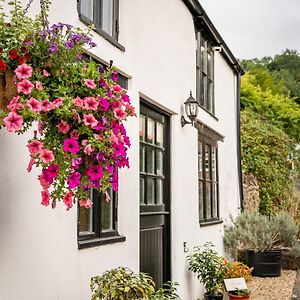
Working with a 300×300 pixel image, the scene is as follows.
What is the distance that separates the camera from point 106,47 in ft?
17.1

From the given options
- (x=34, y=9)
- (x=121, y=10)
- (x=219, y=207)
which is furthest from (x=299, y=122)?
(x=34, y=9)

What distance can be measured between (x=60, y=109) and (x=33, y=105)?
16cm

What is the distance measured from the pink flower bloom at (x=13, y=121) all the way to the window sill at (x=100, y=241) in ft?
6.69

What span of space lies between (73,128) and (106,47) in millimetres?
2424

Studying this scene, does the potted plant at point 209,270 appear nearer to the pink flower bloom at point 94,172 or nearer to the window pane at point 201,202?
the window pane at point 201,202

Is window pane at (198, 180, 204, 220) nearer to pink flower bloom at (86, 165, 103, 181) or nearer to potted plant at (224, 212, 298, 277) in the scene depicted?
potted plant at (224, 212, 298, 277)

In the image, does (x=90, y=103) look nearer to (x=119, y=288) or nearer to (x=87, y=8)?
(x=119, y=288)

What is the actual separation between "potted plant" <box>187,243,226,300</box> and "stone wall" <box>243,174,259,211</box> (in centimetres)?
584

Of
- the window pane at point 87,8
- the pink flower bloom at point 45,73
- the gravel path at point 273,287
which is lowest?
the gravel path at point 273,287

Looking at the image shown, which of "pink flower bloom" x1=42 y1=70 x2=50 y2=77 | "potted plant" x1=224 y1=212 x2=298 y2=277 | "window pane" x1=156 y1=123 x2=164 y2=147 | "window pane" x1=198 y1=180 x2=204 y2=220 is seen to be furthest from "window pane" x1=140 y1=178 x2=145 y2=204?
"potted plant" x1=224 y1=212 x2=298 y2=277

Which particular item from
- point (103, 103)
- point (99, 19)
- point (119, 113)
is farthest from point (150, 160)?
point (103, 103)

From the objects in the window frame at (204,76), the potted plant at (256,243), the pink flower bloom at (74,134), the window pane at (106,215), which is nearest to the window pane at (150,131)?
the window pane at (106,215)

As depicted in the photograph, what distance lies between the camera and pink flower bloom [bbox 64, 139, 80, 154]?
2.86m

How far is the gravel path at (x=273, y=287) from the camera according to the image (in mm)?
8992
